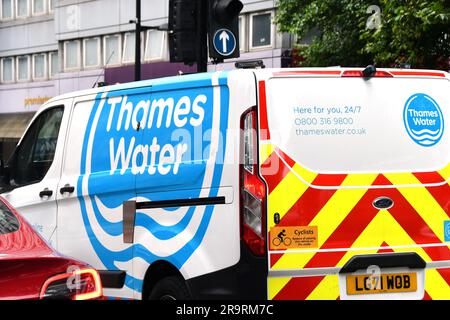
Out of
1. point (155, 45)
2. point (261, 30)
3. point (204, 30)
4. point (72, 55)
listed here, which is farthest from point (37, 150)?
point (72, 55)

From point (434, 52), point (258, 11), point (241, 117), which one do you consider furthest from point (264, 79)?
point (258, 11)

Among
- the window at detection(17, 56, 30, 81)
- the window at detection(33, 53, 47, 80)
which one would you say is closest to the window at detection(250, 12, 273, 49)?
the window at detection(33, 53, 47, 80)

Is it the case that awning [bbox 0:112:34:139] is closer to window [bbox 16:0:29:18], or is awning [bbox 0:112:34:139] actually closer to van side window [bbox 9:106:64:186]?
window [bbox 16:0:29:18]

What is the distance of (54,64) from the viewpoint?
140 ft

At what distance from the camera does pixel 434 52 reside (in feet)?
A: 58.0

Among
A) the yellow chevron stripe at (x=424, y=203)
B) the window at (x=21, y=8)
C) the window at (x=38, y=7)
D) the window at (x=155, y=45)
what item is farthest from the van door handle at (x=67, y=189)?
the window at (x=21, y=8)

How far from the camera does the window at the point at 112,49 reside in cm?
3791

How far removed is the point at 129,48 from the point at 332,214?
31.7 m

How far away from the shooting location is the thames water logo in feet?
22.2

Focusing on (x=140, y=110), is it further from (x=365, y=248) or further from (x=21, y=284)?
(x=21, y=284)

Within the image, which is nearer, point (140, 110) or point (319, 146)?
point (319, 146)

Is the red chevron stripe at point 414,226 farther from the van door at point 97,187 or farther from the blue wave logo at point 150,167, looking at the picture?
the van door at point 97,187

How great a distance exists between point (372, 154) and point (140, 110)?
1930 mm

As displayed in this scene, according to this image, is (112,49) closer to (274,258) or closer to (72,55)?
(72,55)
